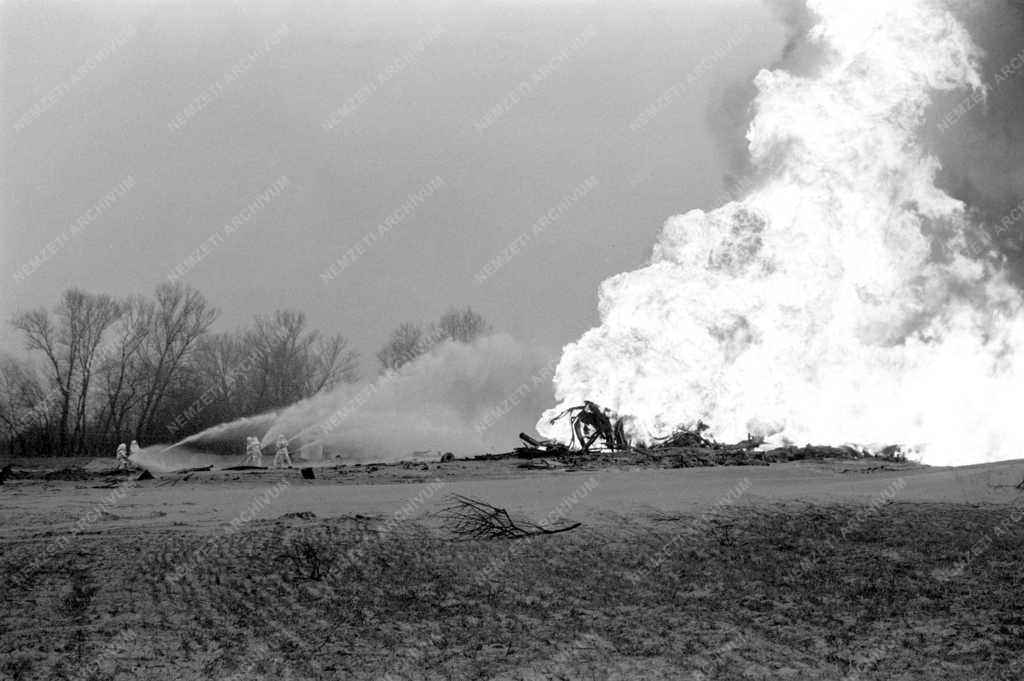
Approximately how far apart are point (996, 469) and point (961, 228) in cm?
948

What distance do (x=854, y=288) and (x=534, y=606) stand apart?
1726 cm

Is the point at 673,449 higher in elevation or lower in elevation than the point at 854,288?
lower

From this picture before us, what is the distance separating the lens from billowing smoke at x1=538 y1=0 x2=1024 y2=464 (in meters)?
23.3

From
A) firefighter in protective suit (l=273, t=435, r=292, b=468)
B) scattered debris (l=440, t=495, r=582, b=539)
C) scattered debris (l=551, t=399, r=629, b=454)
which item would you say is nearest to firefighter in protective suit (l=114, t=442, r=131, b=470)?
firefighter in protective suit (l=273, t=435, r=292, b=468)

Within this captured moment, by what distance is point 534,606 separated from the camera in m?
10.8

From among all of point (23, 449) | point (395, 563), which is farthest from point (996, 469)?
point (23, 449)

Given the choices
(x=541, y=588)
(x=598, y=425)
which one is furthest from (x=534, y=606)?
(x=598, y=425)

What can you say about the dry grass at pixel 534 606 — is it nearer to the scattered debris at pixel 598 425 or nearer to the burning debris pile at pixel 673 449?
the burning debris pile at pixel 673 449

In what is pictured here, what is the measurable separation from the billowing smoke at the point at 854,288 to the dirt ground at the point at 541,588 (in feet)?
21.7

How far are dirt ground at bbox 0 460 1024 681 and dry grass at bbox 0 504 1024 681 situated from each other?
1.4 inches

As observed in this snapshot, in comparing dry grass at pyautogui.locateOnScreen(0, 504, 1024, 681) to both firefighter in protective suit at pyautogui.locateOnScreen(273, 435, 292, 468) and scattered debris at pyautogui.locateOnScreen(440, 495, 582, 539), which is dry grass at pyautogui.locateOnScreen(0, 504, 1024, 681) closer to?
scattered debris at pyautogui.locateOnScreen(440, 495, 582, 539)

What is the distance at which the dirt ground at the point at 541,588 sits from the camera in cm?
918

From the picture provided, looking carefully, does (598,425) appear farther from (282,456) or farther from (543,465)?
(282,456)

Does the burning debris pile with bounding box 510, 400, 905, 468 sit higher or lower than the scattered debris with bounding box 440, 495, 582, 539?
higher
